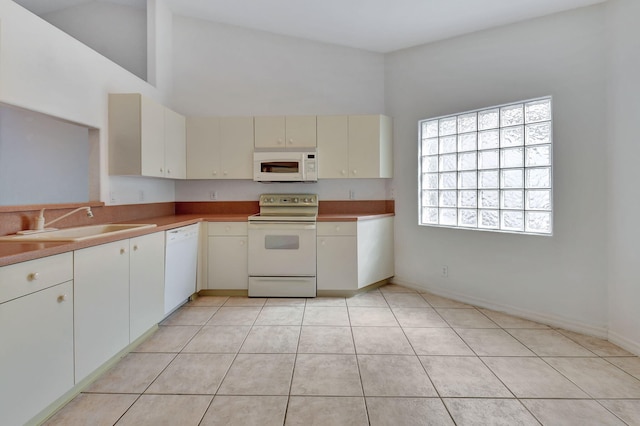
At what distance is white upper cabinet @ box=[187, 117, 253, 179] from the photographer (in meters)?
3.85

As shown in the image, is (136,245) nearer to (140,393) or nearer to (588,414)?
(140,393)

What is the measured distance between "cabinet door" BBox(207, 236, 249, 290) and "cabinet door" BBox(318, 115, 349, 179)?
1.22 metres

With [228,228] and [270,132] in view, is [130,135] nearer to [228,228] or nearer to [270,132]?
[228,228]

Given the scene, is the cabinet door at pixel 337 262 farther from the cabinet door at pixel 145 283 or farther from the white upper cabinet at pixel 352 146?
the cabinet door at pixel 145 283

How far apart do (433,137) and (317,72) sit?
5.37ft

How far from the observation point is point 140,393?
6.19 ft

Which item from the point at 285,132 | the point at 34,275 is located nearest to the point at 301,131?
the point at 285,132

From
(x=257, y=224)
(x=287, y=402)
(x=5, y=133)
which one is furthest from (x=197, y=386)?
(x=5, y=133)

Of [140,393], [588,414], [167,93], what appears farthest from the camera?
[167,93]

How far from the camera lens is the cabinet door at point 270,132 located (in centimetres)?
383

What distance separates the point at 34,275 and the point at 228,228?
6.74 ft

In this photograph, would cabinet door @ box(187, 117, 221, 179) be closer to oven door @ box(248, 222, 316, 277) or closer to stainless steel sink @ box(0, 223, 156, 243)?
oven door @ box(248, 222, 316, 277)

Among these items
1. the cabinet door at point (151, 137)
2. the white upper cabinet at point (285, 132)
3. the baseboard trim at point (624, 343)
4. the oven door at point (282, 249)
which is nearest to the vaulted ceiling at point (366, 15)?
the white upper cabinet at point (285, 132)

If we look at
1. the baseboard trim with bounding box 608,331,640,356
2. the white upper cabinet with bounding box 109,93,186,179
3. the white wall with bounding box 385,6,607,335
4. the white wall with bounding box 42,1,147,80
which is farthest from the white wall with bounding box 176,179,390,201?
the baseboard trim with bounding box 608,331,640,356
